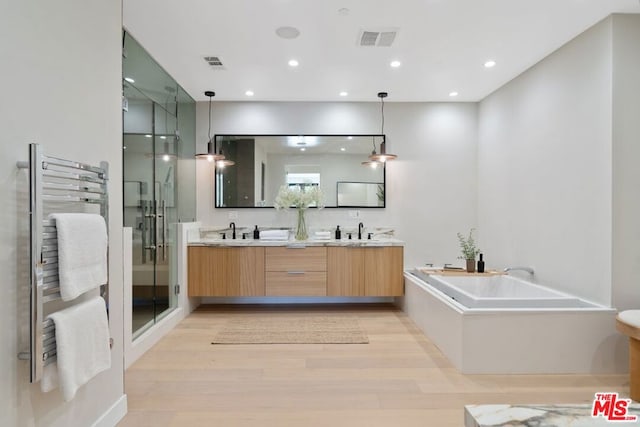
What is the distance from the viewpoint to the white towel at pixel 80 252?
1403mm

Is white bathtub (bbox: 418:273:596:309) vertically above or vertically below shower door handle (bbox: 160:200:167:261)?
below

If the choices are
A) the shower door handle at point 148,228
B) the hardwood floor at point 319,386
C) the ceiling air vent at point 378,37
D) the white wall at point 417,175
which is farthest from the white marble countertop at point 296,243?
the ceiling air vent at point 378,37

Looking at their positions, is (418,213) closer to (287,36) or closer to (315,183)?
(315,183)

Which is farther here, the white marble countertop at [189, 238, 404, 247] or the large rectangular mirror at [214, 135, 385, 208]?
the large rectangular mirror at [214, 135, 385, 208]

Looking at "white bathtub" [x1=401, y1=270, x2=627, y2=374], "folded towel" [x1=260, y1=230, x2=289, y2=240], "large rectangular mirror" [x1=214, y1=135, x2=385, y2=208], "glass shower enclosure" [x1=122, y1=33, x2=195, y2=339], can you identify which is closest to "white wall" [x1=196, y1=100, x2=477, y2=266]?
"large rectangular mirror" [x1=214, y1=135, x2=385, y2=208]

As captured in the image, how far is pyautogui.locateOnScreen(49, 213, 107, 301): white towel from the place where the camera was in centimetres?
140

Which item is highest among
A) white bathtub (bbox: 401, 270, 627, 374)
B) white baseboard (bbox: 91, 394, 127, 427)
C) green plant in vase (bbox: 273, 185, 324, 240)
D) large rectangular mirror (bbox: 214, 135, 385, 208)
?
large rectangular mirror (bbox: 214, 135, 385, 208)

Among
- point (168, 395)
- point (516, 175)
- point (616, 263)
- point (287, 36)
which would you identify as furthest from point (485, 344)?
point (287, 36)

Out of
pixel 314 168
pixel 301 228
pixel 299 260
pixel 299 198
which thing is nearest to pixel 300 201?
pixel 299 198

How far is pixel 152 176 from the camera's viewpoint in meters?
3.17

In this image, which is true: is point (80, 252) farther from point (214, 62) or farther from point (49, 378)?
point (214, 62)

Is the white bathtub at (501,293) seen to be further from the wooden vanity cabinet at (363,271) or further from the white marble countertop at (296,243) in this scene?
the white marble countertop at (296,243)

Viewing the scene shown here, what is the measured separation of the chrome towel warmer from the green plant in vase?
9.09 ft

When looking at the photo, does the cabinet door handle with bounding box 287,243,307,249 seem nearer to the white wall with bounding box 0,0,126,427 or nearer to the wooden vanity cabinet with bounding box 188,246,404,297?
the wooden vanity cabinet with bounding box 188,246,404,297
